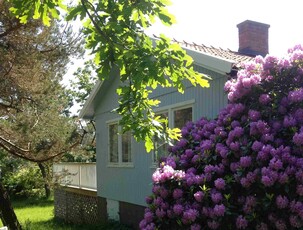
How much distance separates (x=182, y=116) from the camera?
9.63 meters

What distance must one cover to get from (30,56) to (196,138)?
7.47 meters

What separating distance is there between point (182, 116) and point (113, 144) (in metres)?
4.32

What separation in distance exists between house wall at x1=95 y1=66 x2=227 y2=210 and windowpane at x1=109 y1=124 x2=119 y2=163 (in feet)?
0.81

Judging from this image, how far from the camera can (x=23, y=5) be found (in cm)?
405

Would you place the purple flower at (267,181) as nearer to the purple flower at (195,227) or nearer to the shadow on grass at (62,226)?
the purple flower at (195,227)

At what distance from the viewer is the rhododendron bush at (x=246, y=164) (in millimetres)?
3434

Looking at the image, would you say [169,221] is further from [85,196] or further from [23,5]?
[85,196]

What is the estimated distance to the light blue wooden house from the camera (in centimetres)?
839

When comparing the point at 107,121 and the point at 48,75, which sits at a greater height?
the point at 48,75

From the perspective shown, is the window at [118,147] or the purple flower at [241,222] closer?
the purple flower at [241,222]

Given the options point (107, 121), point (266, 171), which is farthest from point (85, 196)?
point (266, 171)

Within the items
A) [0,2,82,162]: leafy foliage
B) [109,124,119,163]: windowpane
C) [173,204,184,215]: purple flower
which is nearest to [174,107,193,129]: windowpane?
[109,124,119,163]: windowpane

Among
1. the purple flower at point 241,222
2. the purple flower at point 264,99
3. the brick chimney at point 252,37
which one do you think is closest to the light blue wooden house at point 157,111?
the brick chimney at point 252,37

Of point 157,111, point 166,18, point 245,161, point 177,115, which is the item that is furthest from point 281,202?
point 157,111
